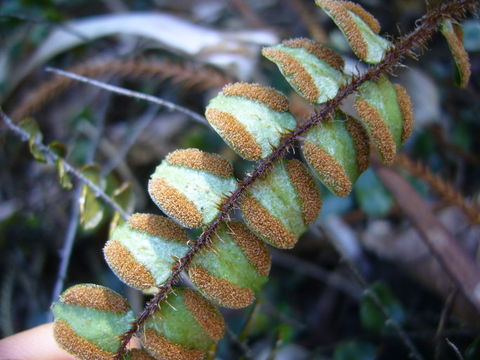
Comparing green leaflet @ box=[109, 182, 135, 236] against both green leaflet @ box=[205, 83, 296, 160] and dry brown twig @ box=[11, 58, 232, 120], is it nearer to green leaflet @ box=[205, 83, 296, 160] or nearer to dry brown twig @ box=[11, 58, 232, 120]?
green leaflet @ box=[205, 83, 296, 160]

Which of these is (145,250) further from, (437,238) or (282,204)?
(437,238)

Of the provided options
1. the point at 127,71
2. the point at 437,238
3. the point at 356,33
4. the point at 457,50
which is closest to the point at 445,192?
the point at 437,238

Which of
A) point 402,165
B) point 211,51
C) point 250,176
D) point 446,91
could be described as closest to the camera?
point 250,176

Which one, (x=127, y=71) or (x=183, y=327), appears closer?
(x=183, y=327)

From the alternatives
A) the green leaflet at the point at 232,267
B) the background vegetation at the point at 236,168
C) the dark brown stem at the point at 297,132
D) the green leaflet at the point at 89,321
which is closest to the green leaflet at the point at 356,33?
the dark brown stem at the point at 297,132

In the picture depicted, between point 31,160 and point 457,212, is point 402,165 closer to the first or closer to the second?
point 457,212

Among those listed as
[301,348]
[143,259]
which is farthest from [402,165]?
[143,259]

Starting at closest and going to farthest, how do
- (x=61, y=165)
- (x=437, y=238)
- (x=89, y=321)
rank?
1. (x=89, y=321)
2. (x=61, y=165)
3. (x=437, y=238)
